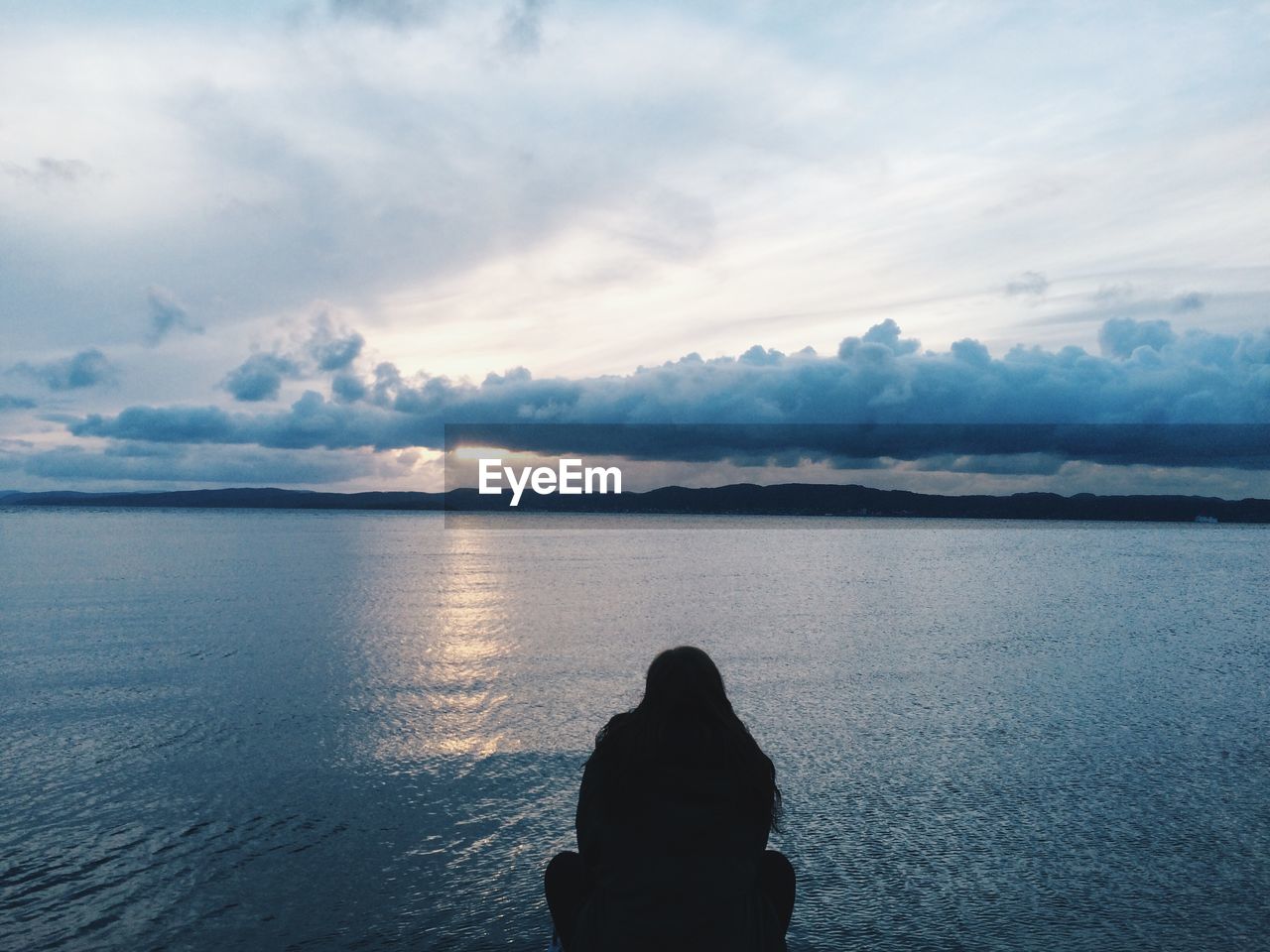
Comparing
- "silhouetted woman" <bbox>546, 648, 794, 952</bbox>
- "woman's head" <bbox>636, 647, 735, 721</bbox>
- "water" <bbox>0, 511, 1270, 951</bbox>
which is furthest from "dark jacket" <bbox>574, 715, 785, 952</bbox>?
"water" <bbox>0, 511, 1270, 951</bbox>

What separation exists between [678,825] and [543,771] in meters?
13.2

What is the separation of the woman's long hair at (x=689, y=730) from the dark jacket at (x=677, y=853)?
0.01 meters

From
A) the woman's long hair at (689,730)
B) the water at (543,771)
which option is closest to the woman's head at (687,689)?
the woman's long hair at (689,730)

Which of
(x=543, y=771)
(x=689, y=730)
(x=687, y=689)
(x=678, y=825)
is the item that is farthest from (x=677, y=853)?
(x=543, y=771)

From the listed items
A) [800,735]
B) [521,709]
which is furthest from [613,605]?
[800,735]

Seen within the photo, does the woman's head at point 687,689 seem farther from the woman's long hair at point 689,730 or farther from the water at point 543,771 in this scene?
the water at point 543,771

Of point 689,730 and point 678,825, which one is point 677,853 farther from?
point 689,730

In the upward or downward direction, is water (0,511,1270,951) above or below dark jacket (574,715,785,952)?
below

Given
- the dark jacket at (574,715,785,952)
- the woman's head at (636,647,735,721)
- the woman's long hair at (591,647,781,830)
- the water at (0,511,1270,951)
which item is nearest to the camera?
the dark jacket at (574,715,785,952)

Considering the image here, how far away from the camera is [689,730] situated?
5.12m

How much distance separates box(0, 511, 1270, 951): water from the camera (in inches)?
454

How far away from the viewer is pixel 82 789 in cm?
1625

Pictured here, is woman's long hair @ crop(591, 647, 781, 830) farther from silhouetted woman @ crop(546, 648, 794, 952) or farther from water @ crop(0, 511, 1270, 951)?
water @ crop(0, 511, 1270, 951)

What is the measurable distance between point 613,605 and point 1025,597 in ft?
86.8
